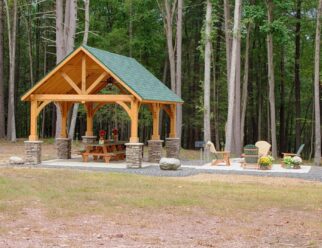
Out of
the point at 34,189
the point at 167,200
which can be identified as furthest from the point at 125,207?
the point at 34,189

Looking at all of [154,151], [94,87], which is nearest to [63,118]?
[94,87]

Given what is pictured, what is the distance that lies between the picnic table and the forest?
21.5 ft

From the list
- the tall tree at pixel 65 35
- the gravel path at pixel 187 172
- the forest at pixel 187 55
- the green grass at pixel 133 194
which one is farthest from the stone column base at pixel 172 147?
the tall tree at pixel 65 35

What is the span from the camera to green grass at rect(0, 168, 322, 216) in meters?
10.1

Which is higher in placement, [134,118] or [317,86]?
[317,86]

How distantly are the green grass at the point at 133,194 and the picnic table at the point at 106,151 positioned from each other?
13.2 feet

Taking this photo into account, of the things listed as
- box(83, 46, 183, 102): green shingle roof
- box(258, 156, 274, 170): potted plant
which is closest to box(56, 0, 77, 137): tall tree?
box(83, 46, 183, 102): green shingle roof

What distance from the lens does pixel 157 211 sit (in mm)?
9711

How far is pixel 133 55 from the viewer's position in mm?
33188

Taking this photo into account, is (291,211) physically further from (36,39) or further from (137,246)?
(36,39)

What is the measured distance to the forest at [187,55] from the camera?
26.5 m

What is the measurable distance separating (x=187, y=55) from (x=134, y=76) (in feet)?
63.1

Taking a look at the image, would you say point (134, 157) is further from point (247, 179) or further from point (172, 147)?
point (172, 147)

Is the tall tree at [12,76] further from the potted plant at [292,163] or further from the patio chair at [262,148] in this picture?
the potted plant at [292,163]
